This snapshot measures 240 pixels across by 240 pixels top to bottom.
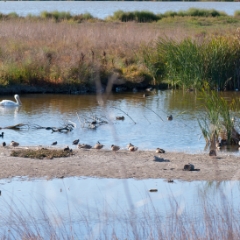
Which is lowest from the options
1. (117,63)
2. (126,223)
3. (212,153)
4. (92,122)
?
(92,122)

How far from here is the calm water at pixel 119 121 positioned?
12430 millimetres

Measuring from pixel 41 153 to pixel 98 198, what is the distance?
2.44 meters

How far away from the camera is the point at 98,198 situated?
8227mm

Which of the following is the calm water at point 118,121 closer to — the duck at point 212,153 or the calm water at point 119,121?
the calm water at point 119,121

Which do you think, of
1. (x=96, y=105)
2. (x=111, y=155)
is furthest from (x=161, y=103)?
(x=111, y=155)

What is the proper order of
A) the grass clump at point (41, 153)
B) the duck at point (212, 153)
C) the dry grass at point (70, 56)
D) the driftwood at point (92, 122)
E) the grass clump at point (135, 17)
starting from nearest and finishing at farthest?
the grass clump at point (41, 153), the duck at point (212, 153), the driftwood at point (92, 122), the dry grass at point (70, 56), the grass clump at point (135, 17)

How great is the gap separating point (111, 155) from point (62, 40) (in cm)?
1379

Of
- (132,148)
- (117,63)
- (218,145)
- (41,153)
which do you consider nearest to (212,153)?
(218,145)

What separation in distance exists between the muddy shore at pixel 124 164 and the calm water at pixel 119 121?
980 mm

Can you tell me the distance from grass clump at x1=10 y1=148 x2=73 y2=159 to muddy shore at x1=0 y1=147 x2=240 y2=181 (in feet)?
0.41

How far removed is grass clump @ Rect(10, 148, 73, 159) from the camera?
10.3m

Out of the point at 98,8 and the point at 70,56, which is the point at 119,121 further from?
the point at 98,8

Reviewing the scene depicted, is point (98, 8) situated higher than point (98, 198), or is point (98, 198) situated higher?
point (98, 198)

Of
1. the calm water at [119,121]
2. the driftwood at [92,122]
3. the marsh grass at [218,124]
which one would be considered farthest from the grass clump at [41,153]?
the driftwood at [92,122]
